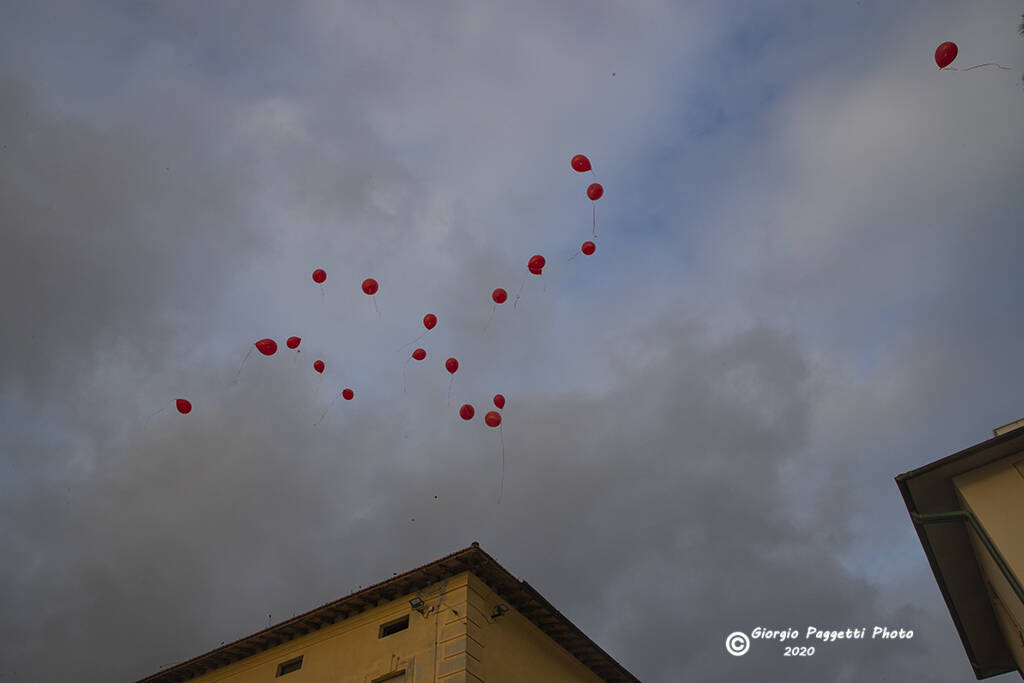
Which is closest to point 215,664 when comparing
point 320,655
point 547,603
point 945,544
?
point 320,655

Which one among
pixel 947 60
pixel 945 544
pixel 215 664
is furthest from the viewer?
pixel 215 664

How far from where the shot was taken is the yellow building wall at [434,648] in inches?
586

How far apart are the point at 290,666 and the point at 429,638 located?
4.95 meters

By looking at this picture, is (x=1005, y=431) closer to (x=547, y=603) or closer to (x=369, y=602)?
(x=547, y=603)

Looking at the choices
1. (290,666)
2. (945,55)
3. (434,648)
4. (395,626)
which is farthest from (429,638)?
(945,55)

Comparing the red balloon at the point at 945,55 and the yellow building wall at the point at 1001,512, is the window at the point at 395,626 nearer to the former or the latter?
the yellow building wall at the point at 1001,512

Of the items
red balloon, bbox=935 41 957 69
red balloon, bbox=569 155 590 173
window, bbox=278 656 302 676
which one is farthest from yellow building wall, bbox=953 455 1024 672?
window, bbox=278 656 302 676

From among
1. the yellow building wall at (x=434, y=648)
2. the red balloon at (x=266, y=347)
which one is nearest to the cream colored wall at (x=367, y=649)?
the yellow building wall at (x=434, y=648)

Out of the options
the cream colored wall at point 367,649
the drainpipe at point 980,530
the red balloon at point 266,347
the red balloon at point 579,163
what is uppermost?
the red balloon at point 579,163

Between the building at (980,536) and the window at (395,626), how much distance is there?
1117 centimetres

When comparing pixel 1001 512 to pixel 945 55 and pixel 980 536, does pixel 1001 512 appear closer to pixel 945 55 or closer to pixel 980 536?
pixel 980 536

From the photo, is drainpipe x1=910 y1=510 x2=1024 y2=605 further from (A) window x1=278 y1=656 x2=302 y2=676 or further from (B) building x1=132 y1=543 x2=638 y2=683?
(A) window x1=278 y1=656 x2=302 y2=676

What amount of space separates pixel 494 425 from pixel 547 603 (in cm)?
548

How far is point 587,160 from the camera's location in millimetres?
14461
